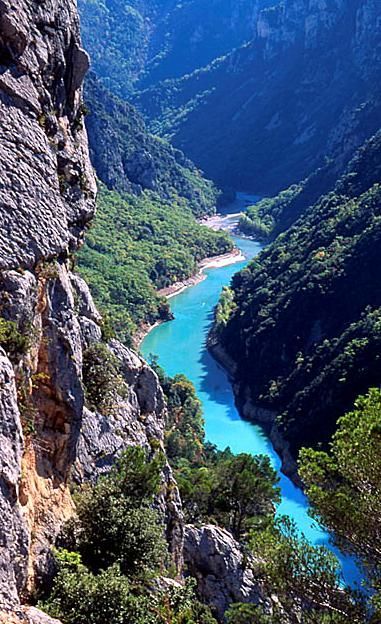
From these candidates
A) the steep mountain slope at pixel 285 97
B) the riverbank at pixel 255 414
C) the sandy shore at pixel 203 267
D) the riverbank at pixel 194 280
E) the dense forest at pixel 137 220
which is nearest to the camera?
the riverbank at pixel 255 414

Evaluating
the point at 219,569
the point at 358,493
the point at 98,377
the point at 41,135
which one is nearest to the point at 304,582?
the point at 358,493

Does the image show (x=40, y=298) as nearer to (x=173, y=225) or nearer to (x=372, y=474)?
(x=372, y=474)

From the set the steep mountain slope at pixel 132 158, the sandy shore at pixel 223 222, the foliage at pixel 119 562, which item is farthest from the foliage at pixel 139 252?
the foliage at pixel 119 562

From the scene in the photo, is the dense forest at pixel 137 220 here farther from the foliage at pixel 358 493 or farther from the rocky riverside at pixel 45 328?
the foliage at pixel 358 493

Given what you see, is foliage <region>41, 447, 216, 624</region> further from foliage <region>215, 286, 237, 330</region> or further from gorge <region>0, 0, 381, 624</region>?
foliage <region>215, 286, 237, 330</region>

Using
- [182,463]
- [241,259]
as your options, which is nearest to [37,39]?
[182,463]

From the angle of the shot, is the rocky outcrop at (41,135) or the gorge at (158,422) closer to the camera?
the gorge at (158,422)
